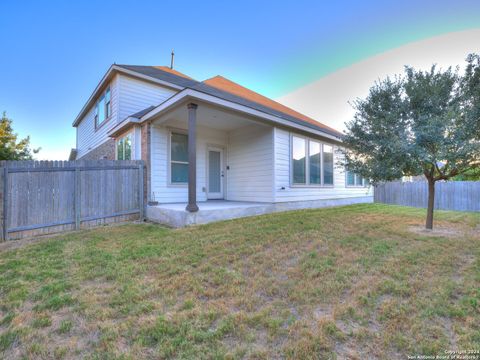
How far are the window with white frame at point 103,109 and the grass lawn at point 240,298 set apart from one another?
741 cm

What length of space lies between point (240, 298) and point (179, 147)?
6344 millimetres

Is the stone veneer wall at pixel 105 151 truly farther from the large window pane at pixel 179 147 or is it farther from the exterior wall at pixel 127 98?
the large window pane at pixel 179 147

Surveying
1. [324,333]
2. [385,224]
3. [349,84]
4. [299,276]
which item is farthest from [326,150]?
[324,333]

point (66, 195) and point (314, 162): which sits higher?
point (314, 162)

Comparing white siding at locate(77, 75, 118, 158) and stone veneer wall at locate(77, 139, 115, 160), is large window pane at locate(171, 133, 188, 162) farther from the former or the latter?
stone veneer wall at locate(77, 139, 115, 160)

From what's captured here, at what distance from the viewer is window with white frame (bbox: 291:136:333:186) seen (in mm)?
8562

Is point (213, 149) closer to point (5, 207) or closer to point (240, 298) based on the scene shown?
point (5, 207)

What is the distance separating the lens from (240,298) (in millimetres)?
2488

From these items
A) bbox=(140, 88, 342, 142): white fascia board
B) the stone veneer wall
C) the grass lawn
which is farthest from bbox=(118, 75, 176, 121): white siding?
the grass lawn

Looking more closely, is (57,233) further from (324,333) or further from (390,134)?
(390,134)

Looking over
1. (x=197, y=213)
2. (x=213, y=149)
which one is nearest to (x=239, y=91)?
(x=213, y=149)

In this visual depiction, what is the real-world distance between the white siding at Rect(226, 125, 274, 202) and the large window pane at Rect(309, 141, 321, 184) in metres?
2.12

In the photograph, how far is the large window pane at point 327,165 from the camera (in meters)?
9.81

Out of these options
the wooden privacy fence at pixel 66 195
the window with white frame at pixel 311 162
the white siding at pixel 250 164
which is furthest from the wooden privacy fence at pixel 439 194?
the wooden privacy fence at pixel 66 195
